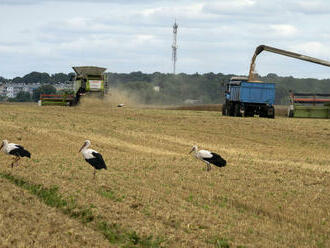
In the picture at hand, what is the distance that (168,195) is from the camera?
15.8m

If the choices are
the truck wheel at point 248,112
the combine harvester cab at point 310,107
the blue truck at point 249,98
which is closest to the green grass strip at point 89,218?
the blue truck at point 249,98

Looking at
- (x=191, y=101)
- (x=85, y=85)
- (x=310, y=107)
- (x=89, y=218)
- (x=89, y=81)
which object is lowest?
(x=191, y=101)

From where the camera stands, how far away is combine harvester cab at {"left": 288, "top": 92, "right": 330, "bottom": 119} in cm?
4984

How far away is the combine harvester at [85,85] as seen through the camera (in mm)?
60375

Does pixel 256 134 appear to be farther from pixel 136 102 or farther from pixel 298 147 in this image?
pixel 136 102

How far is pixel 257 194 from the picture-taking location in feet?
55.0

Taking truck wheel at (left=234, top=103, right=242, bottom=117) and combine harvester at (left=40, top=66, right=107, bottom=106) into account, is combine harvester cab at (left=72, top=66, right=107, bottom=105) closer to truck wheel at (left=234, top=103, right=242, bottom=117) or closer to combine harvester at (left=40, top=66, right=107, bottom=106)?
combine harvester at (left=40, top=66, right=107, bottom=106)

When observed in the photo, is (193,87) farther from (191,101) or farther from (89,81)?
(89,81)

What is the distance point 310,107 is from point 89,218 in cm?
3860

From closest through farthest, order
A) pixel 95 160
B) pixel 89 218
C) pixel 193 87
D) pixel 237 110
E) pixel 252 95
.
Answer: pixel 89 218 → pixel 95 160 → pixel 252 95 → pixel 237 110 → pixel 193 87

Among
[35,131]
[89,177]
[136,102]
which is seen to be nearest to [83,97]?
[136,102]

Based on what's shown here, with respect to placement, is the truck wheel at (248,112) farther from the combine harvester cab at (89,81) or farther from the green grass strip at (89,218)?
the green grass strip at (89,218)

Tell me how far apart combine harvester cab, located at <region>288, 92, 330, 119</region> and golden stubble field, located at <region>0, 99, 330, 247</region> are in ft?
58.4

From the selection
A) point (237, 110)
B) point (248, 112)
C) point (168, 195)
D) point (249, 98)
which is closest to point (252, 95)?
point (249, 98)
